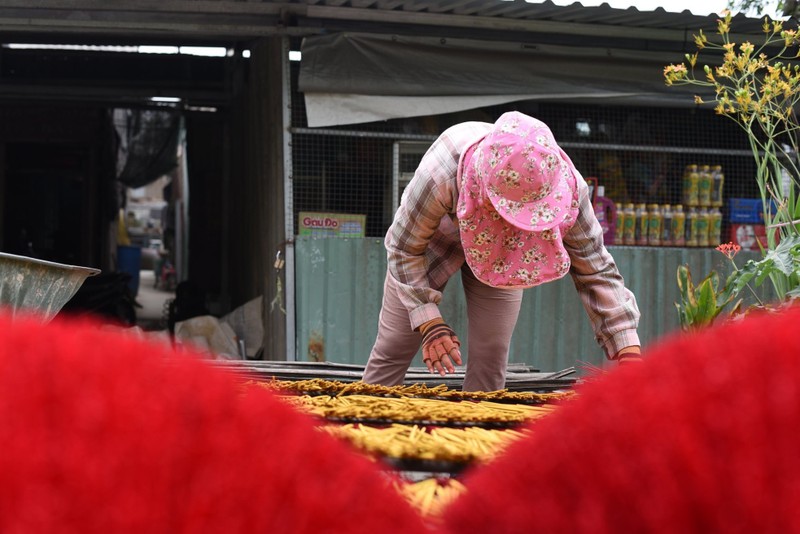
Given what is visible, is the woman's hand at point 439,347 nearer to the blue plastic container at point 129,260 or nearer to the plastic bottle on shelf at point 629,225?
the plastic bottle on shelf at point 629,225

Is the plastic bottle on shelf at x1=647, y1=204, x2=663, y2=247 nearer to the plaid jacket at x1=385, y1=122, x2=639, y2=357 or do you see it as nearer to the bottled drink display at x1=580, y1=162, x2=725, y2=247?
the bottled drink display at x1=580, y1=162, x2=725, y2=247

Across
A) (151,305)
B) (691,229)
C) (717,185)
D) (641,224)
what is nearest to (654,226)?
(641,224)

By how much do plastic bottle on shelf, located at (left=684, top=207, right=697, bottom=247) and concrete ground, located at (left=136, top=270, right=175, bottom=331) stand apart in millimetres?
5804

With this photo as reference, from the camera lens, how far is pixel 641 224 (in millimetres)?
6691

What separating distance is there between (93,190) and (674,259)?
399 inches

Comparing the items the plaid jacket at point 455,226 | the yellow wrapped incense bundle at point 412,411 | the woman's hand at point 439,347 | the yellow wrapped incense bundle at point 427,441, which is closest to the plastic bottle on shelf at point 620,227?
the plaid jacket at point 455,226

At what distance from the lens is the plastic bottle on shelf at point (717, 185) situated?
6742 mm

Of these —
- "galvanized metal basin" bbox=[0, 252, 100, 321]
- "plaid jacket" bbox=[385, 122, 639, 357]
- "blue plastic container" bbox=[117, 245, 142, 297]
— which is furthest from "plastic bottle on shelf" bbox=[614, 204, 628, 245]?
"blue plastic container" bbox=[117, 245, 142, 297]

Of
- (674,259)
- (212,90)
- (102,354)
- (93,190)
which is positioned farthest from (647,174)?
(93,190)

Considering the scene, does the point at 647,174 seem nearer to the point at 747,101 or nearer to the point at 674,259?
the point at 674,259

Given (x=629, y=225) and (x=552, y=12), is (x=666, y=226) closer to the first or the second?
(x=629, y=225)

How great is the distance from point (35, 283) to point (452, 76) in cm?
435

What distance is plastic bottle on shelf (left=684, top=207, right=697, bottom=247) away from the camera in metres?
6.76

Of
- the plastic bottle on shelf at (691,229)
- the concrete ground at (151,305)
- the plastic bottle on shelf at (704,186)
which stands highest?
the plastic bottle on shelf at (704,186)
